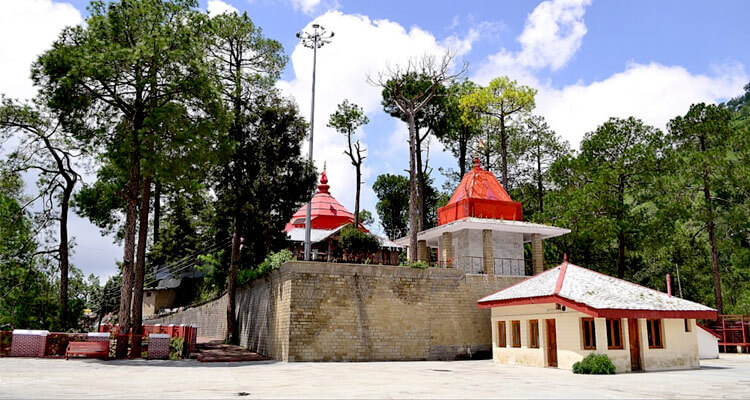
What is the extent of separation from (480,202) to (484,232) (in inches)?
64.4

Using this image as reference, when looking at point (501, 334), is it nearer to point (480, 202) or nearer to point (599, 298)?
point (599, 298)

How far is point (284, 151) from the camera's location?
25688 millimetres

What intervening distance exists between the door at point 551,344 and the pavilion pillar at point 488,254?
632 centimetres

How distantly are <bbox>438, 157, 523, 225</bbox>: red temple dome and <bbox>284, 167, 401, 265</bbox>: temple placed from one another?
4.89 m

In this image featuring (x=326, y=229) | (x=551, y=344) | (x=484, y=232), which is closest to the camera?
(x=551, y=344)

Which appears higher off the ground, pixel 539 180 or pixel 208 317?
pixel 539 180

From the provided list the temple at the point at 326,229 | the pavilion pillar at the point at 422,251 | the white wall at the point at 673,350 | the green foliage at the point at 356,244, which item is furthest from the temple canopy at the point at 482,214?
the white wall at the point at 673,350

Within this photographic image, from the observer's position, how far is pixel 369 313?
21656 mm

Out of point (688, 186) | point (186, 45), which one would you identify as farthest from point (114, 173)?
point (688, 186)

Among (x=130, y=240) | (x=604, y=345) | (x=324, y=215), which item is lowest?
(x=604, y=345)

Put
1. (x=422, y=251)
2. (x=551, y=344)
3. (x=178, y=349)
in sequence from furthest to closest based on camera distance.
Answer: (x=422, y=251) → (x=178, y=349) → (x=551, y=344)

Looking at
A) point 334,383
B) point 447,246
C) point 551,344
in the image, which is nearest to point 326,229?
point 447,246

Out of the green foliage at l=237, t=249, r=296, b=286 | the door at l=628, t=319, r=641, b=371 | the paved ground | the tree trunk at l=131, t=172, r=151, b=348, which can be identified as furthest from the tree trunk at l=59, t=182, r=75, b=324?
the door at l=628, t=319, r=641, b=371

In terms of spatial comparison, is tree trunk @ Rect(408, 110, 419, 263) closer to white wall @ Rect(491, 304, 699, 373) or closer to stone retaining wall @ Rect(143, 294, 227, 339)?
white wall @ Rect(491, 304, 699, 373)
